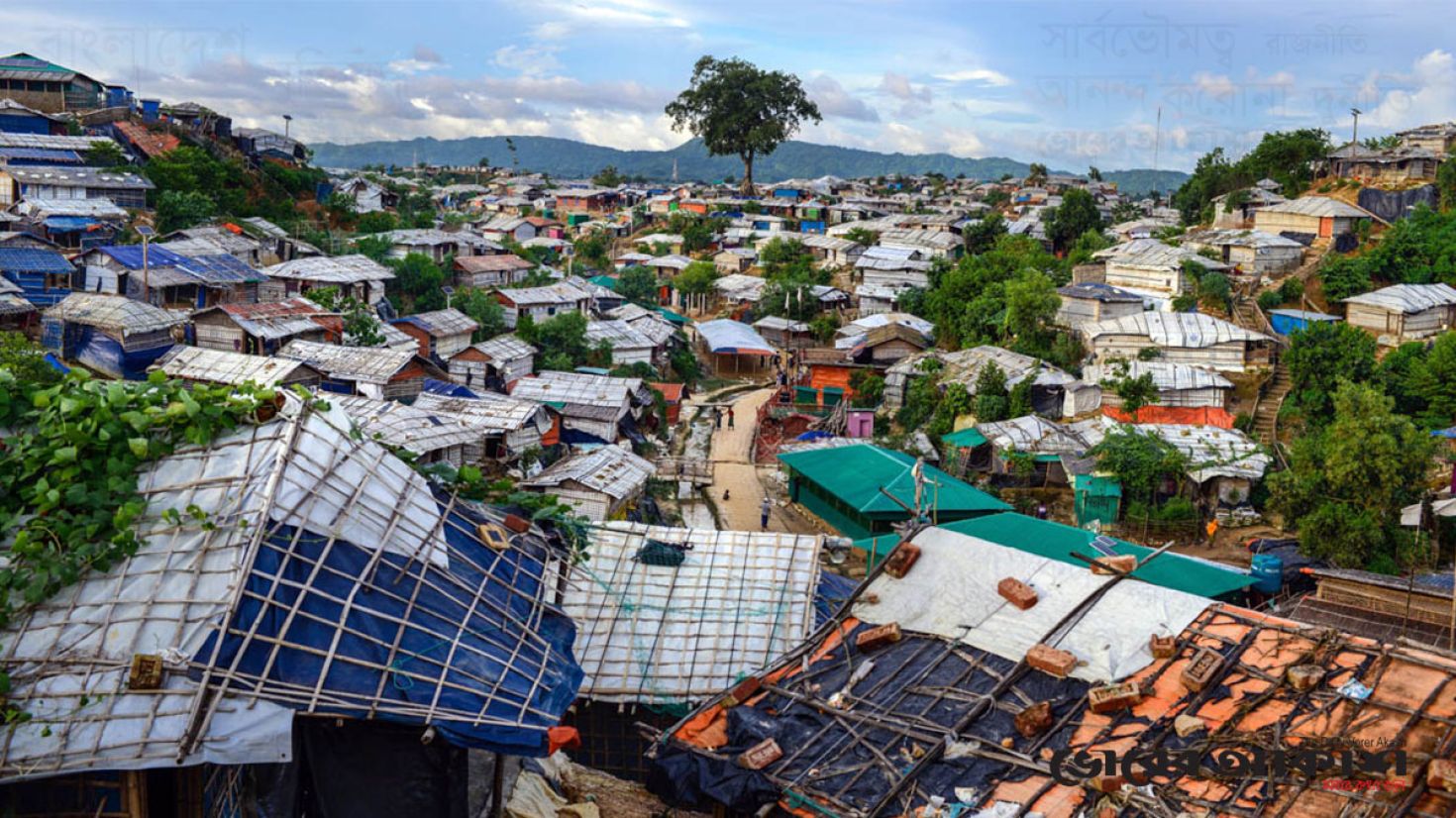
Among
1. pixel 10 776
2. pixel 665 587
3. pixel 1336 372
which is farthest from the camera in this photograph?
pixel 1336 372

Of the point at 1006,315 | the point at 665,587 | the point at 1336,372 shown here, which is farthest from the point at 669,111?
the point at 665,587

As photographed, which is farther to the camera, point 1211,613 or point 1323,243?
point 1323,243

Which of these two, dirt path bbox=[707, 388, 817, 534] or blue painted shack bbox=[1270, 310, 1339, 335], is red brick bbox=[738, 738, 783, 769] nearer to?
dirt path bbox=[707, 388, 817, 534]

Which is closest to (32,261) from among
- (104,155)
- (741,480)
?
(104,155)

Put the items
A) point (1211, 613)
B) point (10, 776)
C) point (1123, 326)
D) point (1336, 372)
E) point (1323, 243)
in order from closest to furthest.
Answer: point (10, 776) → point (1211, 613) → point (1336, 372) → point (1123, 326) → point (1323, 243)

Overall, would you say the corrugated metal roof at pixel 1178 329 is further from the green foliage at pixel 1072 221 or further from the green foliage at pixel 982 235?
the green foliage at pixel 982 235

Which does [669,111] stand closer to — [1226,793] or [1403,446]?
[1403,446]

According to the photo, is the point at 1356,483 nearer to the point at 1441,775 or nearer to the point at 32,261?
the point at 1441,775
